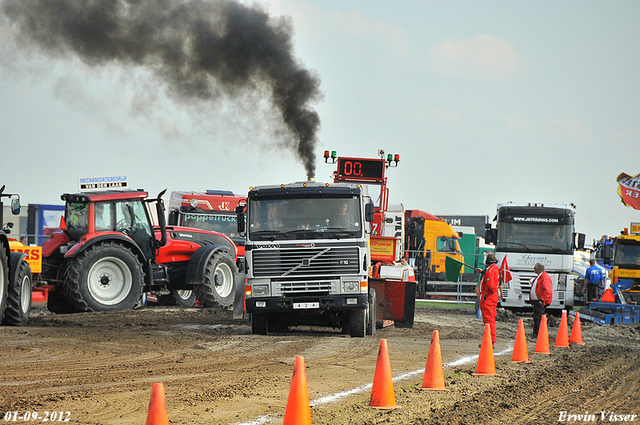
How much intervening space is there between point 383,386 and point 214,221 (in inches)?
581

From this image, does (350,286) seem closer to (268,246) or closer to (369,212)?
(369,212)

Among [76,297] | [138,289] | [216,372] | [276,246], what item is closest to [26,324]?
[76,297]

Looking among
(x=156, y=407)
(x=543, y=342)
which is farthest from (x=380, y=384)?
(x=543, y=342)

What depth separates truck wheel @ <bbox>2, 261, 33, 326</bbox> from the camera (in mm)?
13594

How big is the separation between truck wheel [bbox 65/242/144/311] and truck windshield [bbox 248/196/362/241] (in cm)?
433

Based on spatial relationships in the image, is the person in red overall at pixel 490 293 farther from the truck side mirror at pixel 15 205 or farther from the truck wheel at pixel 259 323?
the truck side mirror at pixel 15 205

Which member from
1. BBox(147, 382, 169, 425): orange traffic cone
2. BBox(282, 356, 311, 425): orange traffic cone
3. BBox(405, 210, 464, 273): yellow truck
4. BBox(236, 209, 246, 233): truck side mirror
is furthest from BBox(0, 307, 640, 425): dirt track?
BBox(405, 210, 464, 273): yellow truck

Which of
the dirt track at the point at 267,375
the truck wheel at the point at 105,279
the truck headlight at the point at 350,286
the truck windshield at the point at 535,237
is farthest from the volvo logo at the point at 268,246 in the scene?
the truck windshield at the point at 535,237

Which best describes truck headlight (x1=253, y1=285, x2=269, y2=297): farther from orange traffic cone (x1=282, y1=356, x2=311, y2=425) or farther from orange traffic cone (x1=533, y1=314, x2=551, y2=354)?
orange traffic cone (x1=282, y1=356, x2=311, y2=425)

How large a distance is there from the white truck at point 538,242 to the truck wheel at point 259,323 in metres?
10.4

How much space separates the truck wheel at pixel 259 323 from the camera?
14.0 meters

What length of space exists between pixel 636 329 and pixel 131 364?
47.6 ft

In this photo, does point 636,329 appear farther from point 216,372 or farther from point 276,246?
point 216,372

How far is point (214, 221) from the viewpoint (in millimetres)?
21422
